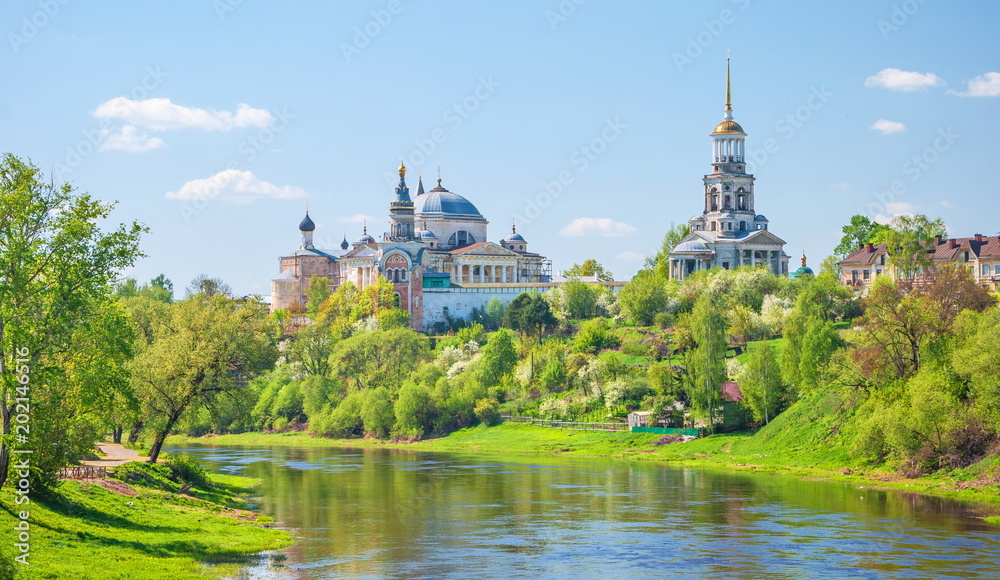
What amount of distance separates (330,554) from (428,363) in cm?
5864

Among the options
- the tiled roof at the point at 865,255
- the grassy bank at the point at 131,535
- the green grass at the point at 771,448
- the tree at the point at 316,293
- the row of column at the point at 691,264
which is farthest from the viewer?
the tree at the point at 316,293

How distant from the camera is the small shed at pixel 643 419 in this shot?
2963 inches

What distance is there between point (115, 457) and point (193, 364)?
16.8 feet

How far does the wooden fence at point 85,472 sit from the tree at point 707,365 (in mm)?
37438

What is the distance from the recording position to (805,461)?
2375 inches

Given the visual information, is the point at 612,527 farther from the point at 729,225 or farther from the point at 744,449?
the point at 729,225

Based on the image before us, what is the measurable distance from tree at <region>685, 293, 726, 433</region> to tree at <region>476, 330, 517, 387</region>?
21767mm

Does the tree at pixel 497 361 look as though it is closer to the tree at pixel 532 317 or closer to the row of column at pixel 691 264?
the tree at pixel 532 317

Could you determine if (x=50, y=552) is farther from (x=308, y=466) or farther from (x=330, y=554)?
(x=308, y=466)

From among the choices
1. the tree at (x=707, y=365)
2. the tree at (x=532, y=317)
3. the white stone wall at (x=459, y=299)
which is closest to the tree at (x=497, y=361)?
the tree at (x=532, y=317)

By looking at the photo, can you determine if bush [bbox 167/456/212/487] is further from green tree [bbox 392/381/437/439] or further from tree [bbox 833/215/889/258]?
tree [bbox 833/215/889/258]

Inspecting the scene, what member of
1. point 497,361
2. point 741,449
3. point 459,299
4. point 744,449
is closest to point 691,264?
point 459,299

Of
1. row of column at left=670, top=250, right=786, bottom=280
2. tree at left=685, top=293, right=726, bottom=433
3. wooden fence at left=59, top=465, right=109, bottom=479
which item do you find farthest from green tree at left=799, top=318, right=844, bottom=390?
row of column at left=670, top=250, right=786, bottom=280

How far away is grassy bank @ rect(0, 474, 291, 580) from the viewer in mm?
30891
